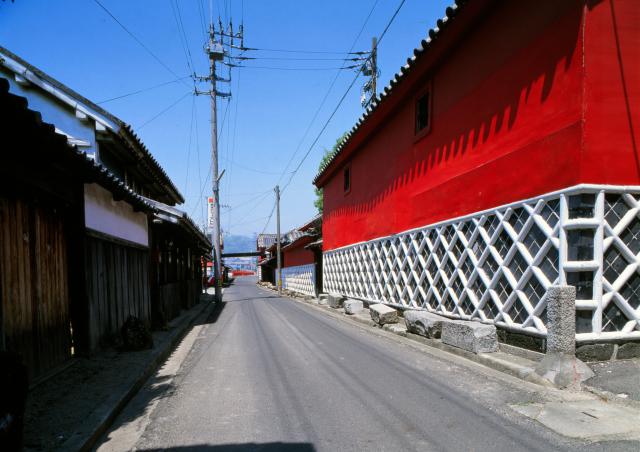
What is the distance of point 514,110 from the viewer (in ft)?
20.4

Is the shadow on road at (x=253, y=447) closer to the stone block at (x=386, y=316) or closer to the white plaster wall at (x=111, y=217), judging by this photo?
the white plaster wall at (x=111, y=217)

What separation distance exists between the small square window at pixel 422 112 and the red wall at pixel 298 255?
15214 millimetres

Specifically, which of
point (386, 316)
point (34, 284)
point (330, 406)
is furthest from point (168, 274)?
point (330, 406)

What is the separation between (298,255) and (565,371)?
2381cm

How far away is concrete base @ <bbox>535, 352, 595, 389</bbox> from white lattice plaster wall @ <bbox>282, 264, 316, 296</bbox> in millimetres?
18251

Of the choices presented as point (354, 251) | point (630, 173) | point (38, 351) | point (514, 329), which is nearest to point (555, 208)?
point (630, 173)

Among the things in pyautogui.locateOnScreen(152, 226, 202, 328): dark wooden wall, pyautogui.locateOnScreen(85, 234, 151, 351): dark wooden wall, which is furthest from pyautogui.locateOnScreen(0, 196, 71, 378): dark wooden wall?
pyautogui.locateOnScreen(152, 226, 202, 328): dark wooden wall

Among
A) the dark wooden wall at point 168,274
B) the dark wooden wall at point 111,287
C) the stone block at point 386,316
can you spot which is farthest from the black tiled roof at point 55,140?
the stone block at point 386,316

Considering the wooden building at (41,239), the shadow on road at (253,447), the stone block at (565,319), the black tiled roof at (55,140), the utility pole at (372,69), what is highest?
the utility pole at (372,69)

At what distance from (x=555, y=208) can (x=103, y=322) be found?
287 inches

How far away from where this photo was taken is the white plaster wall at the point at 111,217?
6.48 metres

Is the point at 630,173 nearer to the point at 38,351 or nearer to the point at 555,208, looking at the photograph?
the point at 555,208

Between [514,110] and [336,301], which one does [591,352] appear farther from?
[336,301]

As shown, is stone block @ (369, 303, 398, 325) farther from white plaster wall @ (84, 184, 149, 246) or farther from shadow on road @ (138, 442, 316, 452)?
shadow on road @ (138, 442, 316, 452)
